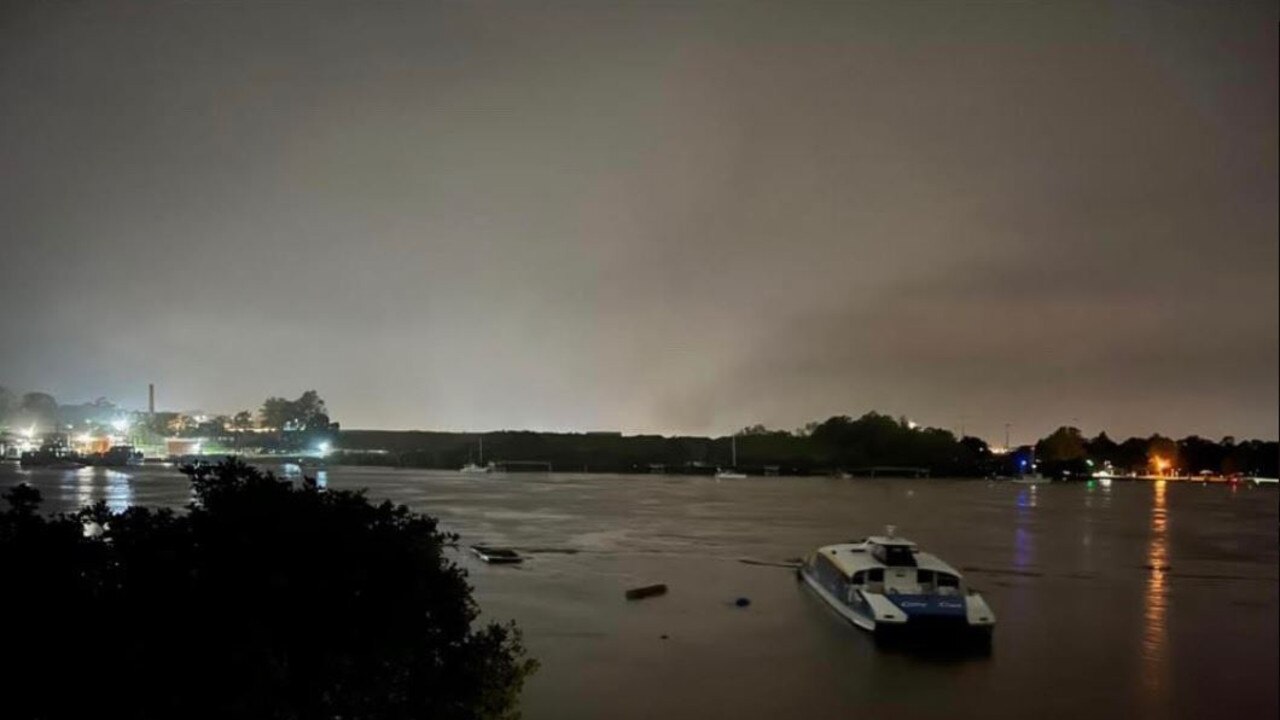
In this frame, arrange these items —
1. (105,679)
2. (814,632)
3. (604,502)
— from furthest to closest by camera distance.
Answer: (604,502) → (814,632) → (105,679)

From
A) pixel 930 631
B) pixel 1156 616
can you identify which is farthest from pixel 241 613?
pixel 1156 616

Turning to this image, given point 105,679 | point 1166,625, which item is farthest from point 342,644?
point 1166,625

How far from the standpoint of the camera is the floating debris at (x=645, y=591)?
17.2 metres

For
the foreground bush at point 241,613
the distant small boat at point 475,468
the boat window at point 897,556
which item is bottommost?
the distant small boat at point 475,468

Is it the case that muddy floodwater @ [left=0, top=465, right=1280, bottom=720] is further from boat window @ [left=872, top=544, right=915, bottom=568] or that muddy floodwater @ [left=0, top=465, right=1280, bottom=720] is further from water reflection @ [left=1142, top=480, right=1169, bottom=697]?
boat window @ [left=872, top=544, right=915, bottom=568]

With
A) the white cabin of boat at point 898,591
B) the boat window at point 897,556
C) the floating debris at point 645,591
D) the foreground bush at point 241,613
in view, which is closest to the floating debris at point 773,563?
the floating debris at point 645,591

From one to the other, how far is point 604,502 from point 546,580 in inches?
1016

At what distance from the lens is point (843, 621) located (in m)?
15.4

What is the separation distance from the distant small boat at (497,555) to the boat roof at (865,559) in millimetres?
7126

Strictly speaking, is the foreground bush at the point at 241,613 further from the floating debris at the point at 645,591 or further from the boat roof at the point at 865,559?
the floating debris at the point at 645,591

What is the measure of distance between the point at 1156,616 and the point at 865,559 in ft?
20.0

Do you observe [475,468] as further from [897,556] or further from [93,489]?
[897,556]

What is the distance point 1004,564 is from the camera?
80.8ft

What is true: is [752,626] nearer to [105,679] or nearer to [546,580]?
[546,580]
